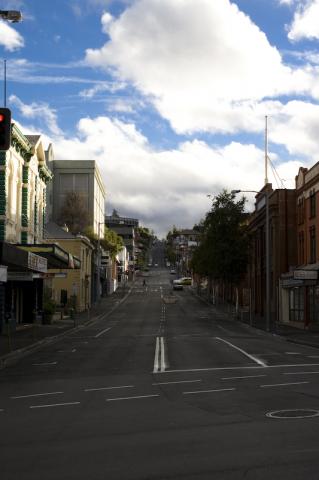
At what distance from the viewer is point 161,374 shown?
1870cm

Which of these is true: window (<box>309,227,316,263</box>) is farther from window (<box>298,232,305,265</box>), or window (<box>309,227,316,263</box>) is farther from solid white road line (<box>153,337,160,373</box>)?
solid white road line (<box>153,337,160,373</box>)

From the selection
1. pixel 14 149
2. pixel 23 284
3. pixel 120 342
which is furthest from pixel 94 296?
pixel 120 342

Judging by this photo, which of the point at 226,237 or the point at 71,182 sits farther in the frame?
the point at 71,182

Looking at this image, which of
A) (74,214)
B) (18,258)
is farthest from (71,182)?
(18,258)

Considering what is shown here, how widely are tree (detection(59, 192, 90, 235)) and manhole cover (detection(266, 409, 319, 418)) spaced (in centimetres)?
8915

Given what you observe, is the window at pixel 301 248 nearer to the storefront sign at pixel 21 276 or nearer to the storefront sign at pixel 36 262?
the storefront sign at pixel 21 276

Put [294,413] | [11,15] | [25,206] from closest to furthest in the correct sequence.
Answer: [294,413], [11,15], [25,206]

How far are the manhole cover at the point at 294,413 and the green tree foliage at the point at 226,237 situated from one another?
5595 cm

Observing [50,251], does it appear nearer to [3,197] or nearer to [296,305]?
[3,197]

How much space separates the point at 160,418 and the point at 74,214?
90560mm

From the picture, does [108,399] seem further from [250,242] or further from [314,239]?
[250,242]

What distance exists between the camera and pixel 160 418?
11516 mm

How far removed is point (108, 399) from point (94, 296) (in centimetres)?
7532

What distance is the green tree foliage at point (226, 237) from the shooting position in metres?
68.2
